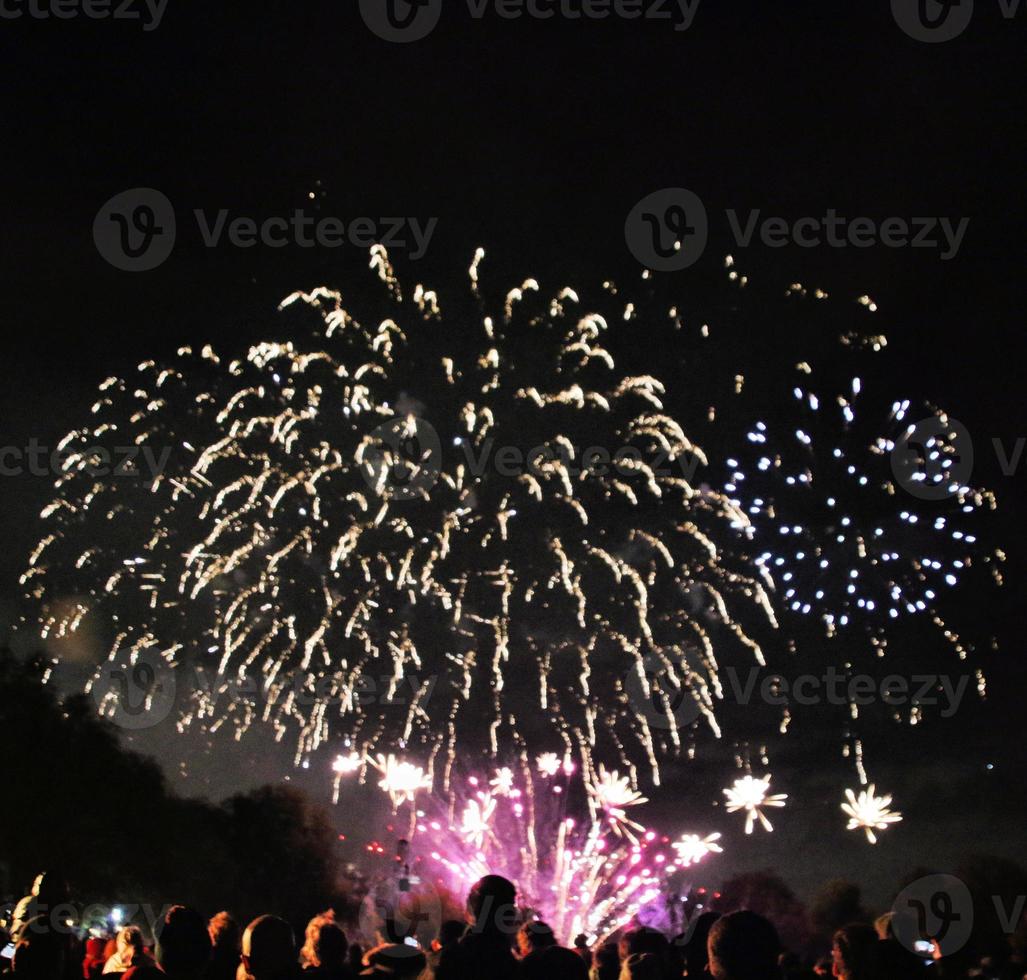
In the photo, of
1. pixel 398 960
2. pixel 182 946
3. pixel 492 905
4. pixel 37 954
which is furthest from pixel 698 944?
pixel 37 954

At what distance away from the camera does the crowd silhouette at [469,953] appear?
16.9 ft

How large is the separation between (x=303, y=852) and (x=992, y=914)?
3590 centimetres

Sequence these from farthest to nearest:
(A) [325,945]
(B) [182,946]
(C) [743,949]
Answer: (A) [325,945], (B) [182,946], (C) [743,949]

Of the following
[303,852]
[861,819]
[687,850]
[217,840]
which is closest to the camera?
[861,819]

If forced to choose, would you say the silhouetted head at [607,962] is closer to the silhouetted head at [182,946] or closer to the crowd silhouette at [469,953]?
the crowd silhouette at [469,953]

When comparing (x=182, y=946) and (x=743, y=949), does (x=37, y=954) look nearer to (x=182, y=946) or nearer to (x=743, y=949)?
(x=182, y=946)

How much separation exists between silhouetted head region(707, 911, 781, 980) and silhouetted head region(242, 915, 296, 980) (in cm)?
237

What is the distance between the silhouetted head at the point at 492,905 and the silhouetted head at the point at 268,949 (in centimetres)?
106

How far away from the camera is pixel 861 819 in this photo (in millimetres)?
22031

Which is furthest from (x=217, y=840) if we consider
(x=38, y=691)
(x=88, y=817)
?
(x=38, y=691)

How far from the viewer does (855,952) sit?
19.5ft

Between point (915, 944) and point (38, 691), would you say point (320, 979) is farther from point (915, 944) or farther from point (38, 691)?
point (38, 691)

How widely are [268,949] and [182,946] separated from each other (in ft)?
1.65

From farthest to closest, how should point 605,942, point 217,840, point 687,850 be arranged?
point 217,840 < point 687,850 < point 605,942
